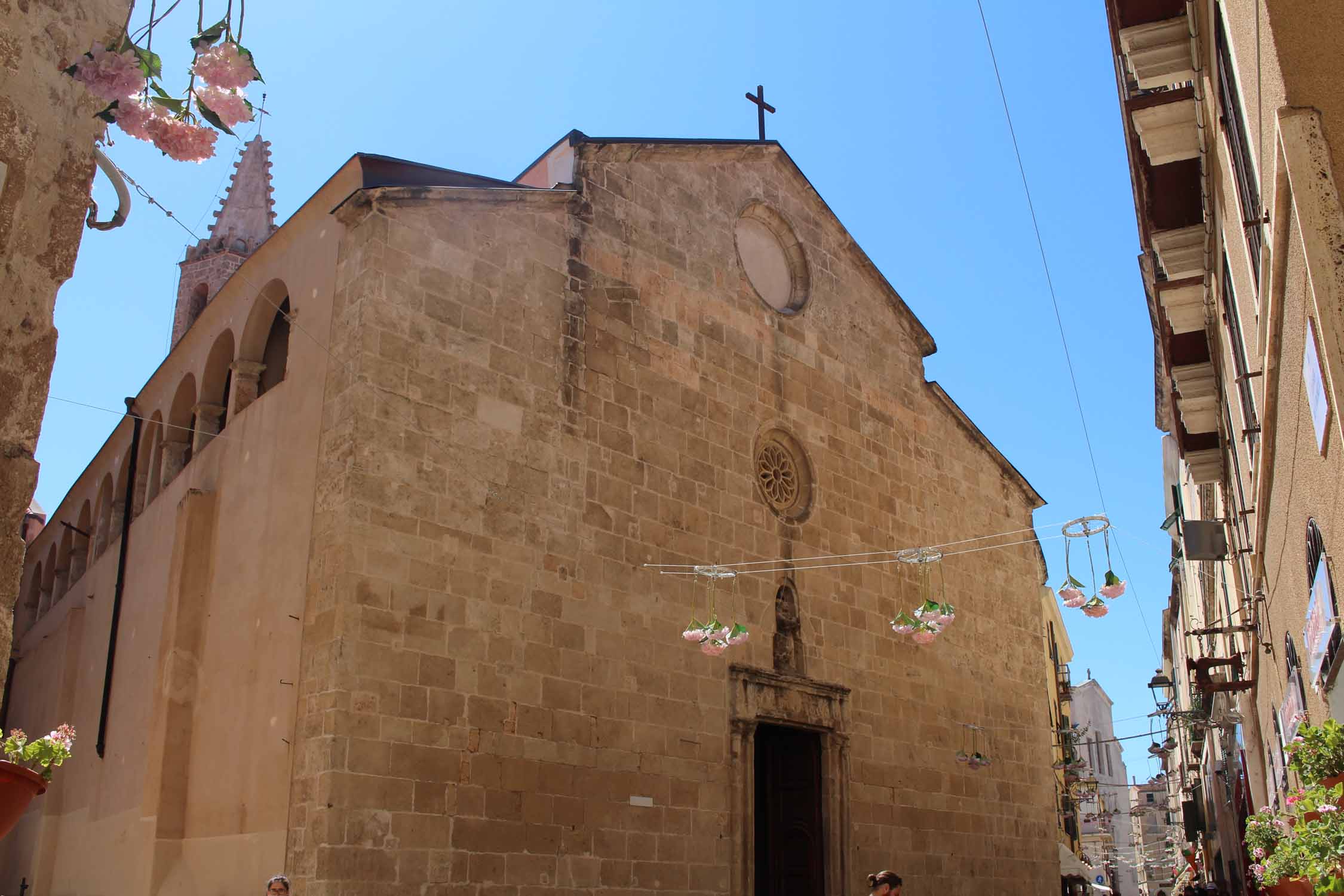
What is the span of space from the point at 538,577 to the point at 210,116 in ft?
23.6

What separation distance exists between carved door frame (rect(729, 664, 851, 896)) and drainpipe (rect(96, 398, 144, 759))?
7.01m

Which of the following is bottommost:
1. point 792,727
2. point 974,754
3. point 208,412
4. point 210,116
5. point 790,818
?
point 790,818

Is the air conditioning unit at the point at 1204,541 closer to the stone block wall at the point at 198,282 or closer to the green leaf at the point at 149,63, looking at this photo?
the green leaf at the point at 149,63

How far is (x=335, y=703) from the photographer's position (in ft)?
29.0

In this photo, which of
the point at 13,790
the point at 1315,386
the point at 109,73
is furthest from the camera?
the point at 1315,386

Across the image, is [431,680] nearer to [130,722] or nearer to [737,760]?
[737,760]

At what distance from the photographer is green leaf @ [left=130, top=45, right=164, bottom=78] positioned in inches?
147

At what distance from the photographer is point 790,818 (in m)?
13.4

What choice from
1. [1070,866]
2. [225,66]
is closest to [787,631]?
[225,66]

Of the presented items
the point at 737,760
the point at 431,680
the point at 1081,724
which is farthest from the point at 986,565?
the point at 1081,724

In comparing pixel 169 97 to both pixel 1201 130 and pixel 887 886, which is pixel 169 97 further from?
pixel 1201 130

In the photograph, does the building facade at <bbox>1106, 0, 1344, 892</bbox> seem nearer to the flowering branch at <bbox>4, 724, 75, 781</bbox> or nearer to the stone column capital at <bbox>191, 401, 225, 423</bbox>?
the flowering branch at <bbox>4, 724, 75, 781</bbox>

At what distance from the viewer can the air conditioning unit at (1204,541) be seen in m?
12.7

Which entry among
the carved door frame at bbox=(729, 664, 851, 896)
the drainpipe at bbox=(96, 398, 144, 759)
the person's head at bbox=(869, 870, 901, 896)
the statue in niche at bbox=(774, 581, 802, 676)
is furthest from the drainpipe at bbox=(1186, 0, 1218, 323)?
the drainpipe at bbox=(96, 398, 144, 759)
